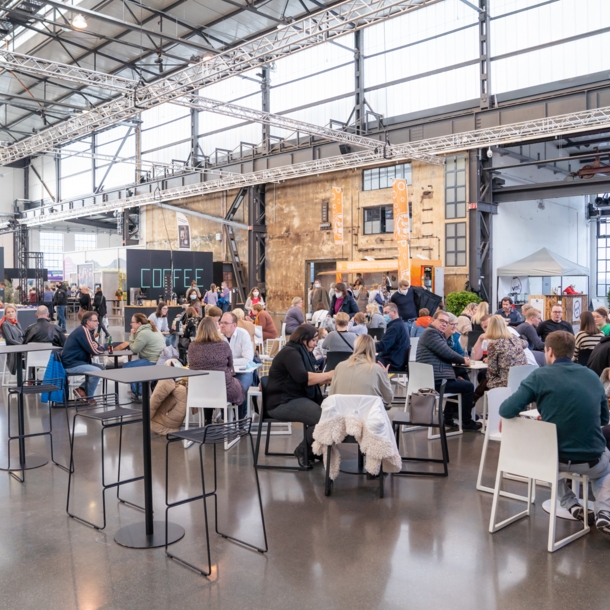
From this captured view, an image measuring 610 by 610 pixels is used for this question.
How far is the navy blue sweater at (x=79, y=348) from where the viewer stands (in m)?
6.79

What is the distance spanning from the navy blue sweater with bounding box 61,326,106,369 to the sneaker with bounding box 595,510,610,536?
527 cm

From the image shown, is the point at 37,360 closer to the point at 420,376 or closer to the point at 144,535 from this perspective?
the point at 144,535

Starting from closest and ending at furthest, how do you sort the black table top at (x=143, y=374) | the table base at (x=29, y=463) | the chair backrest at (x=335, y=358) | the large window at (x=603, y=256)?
1. the black table top at (x=143, y=374)
2. the table base at (x=29, y=463)
3. the chair backrest at (x=335, y=358)
4. the large window at (x=603, y=256)

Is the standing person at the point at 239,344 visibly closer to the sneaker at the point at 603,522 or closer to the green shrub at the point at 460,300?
the sneaker at the point at 603,522

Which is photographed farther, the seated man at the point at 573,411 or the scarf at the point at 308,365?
the scarf at the point at 308,365

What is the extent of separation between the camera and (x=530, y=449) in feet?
10.9

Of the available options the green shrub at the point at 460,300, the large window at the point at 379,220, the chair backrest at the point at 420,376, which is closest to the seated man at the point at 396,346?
the chair backrest at the point at 420,376

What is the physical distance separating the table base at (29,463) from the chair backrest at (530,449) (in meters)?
3.59

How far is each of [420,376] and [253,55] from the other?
28.1ft

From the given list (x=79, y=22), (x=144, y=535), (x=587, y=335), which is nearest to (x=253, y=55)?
Answer: (x=79, y=22)

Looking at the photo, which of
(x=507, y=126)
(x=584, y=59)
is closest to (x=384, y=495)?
(x=507, y=126)

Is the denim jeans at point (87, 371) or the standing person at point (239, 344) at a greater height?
the standing person at point (239, 344)

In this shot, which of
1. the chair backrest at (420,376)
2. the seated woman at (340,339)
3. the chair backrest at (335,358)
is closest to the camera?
the chair backrest at (420,376)

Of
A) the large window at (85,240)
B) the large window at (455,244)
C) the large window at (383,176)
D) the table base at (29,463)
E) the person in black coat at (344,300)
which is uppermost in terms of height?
the large window at (383,176)
